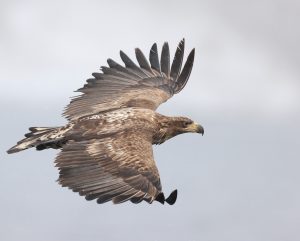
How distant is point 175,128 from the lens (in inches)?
939

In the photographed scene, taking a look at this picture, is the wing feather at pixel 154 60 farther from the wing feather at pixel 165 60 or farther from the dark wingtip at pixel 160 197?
the dark wingtip at pixel 160 197

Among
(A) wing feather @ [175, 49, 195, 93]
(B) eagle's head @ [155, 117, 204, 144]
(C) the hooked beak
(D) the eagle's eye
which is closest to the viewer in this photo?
(B) eagle's head @ [155, 117, 204, 144]

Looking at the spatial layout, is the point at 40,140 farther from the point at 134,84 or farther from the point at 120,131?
the point at 134,84

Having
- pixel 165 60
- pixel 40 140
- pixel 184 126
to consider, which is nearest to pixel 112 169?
pixel 40 140

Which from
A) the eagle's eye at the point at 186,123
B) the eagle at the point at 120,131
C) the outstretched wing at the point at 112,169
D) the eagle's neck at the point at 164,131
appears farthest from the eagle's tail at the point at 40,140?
the eagle's eye at the point at 186,123

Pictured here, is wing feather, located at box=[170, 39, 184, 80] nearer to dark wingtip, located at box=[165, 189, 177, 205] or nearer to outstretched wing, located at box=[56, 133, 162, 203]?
outstretched wing, located at box=[56, 133, 162, 203]

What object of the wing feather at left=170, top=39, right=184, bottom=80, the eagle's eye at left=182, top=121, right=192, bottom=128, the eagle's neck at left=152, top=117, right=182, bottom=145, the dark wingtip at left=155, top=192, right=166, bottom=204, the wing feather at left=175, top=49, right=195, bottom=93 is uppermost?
the wing feather at left=170, top=39, right=184, bottom=80

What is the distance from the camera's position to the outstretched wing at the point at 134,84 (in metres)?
25.0

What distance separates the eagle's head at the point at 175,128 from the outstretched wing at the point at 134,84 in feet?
3.49

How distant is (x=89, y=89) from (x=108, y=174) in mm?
5705

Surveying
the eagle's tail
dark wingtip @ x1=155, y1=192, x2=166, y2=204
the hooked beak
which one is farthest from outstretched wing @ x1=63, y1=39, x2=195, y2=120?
dark wingtip @ x1=155, y1=192, x2=166, y2=204

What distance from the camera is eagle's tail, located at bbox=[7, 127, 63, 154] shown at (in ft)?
72.5

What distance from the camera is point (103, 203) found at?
19.2 meters

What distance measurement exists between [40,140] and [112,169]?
242cm
